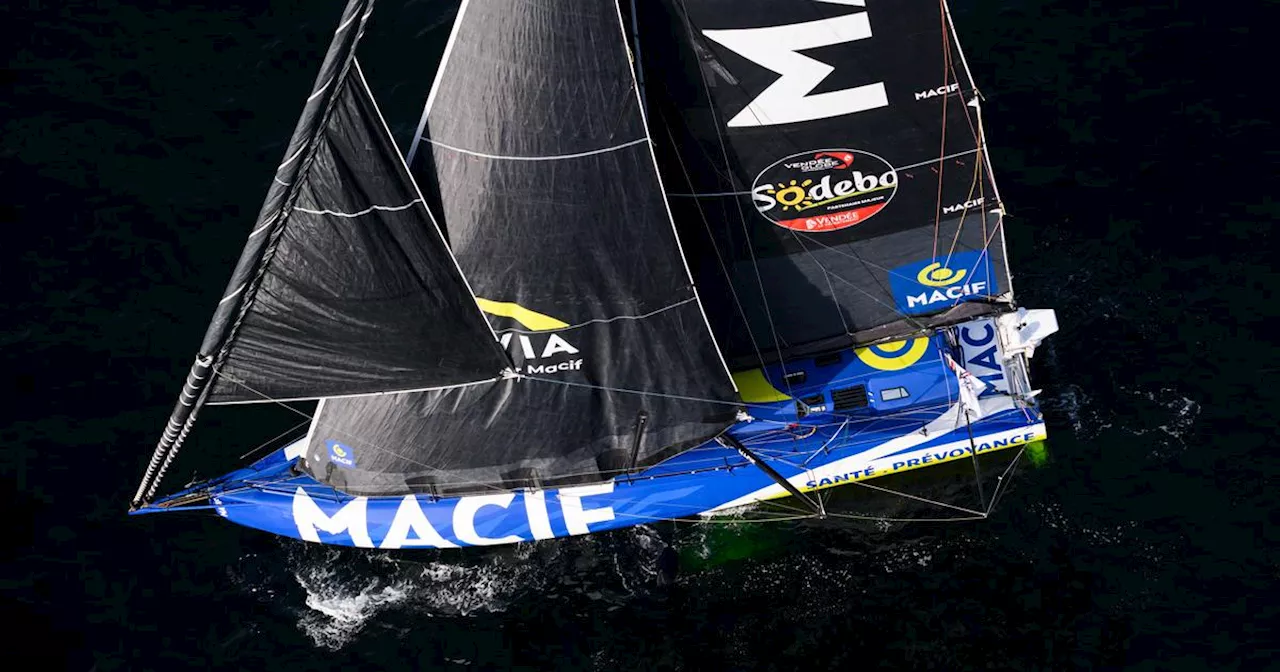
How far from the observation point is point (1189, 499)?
3634 cm

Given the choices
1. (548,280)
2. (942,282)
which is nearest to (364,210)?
(548,280)

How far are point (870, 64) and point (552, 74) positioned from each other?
24.3 feet

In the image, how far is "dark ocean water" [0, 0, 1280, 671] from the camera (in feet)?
115

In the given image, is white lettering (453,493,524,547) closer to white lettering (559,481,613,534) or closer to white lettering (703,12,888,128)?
white lettering (559,481,613,534)

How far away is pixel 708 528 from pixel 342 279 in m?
12.4

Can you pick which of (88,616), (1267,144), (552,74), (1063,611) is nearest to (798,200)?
(552,74)

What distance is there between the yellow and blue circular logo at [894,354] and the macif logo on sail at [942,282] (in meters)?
0.97

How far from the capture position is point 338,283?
29.0 m

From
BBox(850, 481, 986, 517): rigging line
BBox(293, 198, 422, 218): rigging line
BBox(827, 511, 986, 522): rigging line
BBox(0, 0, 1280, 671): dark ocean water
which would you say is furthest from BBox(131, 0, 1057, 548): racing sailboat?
BBox(0, 0, 1280, 671): dark ocean water

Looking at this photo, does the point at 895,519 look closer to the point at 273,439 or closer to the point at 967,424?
the point at 967,424

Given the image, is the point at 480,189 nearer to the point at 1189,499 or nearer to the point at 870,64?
the point at 870,64

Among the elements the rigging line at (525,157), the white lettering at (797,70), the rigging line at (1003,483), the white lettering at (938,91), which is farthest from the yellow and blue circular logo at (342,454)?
the rigging line at (1003,483)

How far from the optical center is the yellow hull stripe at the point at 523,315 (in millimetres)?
32281

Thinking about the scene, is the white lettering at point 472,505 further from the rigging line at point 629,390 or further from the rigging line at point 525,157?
the rigging line at point 525,157
